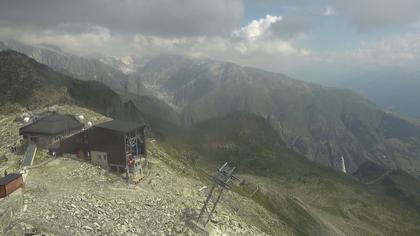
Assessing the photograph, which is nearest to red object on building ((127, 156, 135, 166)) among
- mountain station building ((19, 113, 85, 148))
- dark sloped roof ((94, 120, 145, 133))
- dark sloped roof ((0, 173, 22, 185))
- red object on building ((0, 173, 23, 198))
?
dark sloped roof ((94, 120, 145, 133))

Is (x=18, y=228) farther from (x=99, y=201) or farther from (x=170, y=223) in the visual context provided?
(x=170, y=223)

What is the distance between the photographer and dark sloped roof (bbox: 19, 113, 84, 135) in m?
71.0

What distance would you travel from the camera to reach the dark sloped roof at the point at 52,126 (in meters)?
71.0

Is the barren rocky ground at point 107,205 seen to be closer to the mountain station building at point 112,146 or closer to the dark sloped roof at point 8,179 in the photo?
the mountain station building at point 112,146

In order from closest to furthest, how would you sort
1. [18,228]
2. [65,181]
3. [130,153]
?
[18,228]
[65,181]
[130,153]

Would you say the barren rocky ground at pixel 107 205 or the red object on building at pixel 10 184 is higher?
the red object on building at pixel 10 184

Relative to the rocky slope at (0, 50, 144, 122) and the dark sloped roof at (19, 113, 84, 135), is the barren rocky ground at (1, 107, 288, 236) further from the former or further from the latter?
the rocky slope at (0, 50, 144, 122)

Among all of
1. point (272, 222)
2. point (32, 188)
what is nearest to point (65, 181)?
point (32, 188)

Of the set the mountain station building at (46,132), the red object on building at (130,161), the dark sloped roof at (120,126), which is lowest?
the red object on building at (130,161)

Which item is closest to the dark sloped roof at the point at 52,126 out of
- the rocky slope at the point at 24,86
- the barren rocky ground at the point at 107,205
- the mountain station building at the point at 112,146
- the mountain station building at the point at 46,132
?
the mountain station building at the point at 46,132

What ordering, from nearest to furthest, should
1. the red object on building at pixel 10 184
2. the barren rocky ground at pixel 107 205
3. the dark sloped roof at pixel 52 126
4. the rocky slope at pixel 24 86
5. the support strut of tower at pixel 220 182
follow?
the barren rocky ground at pixel 107 205, the red object on building at pixel 10 184, the support strut of tower at pixel 220 182, the dark sloped roof at pixel 52 126, the rocky slope at pixel 24 86

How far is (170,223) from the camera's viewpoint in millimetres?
53469

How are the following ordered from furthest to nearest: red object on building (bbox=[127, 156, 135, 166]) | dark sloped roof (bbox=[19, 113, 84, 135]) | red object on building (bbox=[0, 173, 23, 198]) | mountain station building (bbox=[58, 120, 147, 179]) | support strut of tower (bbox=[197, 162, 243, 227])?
dark sloped roof (bbox=[19, 113, 84, 135]) < red object on building (bbox=[127, 156, 135, 166]) < mountain station building (bbox=[58, 120, 147, 179]) < support strut of tower (bbox=[197, 162, 243, 227]) < red object on building (bbox=[0, 173, 23, 198])

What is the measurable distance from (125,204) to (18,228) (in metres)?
14.6
